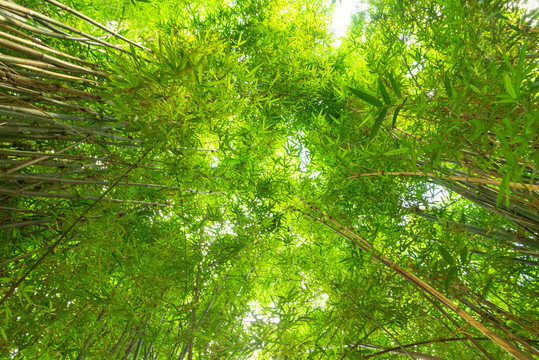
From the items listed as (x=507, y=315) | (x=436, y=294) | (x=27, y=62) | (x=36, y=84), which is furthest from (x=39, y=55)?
(x=507, y=315)

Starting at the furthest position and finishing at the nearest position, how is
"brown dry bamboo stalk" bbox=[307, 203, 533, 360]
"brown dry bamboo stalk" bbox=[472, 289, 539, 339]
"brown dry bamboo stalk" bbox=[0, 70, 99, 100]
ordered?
"brown dry bamboo stalk" bbox=[0, 70, 99, 100] < "brown dry bamboo stalk" bbox=[472, 289, 539, 339] < "brown dry bamboo stalk" bbox=[307, 203, 533, 360]

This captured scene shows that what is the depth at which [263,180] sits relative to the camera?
104 inches

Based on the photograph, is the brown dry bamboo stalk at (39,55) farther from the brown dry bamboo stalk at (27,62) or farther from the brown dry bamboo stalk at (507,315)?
the brown dry bamboo stalk at (507,315)

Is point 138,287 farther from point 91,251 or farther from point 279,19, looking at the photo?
point 279,19

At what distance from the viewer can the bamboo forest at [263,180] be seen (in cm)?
133

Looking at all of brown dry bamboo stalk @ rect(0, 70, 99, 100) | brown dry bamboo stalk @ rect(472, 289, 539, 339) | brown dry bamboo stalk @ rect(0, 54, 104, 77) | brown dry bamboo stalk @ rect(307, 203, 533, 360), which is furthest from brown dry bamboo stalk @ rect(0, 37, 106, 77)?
brown dry bamboo stalk @ rect(472, 289, 539, 339)

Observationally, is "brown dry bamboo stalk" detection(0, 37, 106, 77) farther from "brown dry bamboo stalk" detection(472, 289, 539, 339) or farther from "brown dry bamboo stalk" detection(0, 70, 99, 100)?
"brown dry bamboo stalk" detection(472, 289, 539, 339)

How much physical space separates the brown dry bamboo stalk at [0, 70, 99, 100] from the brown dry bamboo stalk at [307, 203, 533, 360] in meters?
1.94

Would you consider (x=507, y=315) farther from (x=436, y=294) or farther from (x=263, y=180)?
(x=263, y=180)

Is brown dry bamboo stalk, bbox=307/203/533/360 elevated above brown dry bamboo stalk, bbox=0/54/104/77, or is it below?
below

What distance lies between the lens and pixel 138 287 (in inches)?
83.6

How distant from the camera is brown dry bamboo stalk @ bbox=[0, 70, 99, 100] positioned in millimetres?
1475

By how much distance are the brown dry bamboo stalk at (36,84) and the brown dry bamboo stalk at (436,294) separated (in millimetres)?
1944

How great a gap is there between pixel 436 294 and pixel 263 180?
164 centimetres
